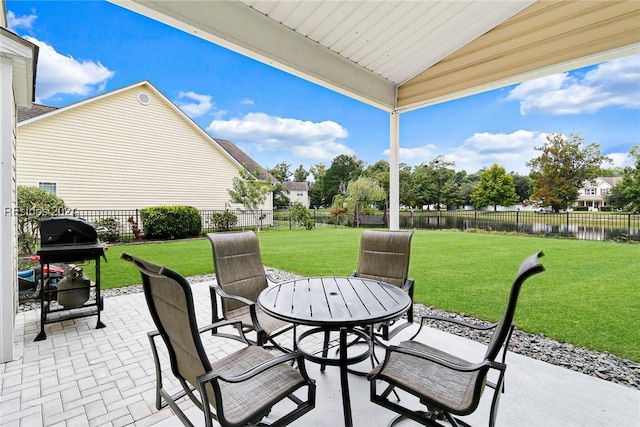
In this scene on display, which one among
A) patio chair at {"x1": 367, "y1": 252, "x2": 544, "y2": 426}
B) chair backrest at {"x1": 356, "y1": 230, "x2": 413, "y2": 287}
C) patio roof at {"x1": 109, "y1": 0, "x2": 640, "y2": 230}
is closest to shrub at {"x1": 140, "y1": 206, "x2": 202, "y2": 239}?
patio roof at {"x1": 109, "y1": 0, "x2": 640, "y2": 230}

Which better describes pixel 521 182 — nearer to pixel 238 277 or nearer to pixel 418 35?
pixel 418 35

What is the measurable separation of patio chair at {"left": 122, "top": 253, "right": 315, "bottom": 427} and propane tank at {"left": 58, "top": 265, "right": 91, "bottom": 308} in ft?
9.00

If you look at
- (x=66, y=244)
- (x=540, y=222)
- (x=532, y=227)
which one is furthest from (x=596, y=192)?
(x=66, y=244)

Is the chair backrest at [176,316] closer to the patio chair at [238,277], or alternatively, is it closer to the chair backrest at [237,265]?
the patio chair at [238,277]

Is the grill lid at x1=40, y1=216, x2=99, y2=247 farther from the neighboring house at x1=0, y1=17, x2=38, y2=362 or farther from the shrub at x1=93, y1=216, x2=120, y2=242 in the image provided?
the shrub at x1=93, y1=216, x2=120, y2=242

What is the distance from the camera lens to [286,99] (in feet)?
68.6

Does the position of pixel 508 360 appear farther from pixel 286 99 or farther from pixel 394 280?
pixel 286 99

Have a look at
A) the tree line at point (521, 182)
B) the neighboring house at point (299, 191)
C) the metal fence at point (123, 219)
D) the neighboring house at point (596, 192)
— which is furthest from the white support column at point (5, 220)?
the neighboring house at point (299, 191)

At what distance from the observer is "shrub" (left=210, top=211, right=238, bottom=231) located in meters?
11.7

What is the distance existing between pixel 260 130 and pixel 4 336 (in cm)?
2622

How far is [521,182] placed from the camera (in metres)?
9.54

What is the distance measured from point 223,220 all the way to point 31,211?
580 cm

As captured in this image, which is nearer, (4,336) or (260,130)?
(4,336)

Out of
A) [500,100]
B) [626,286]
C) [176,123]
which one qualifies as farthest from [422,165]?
[176,123]
